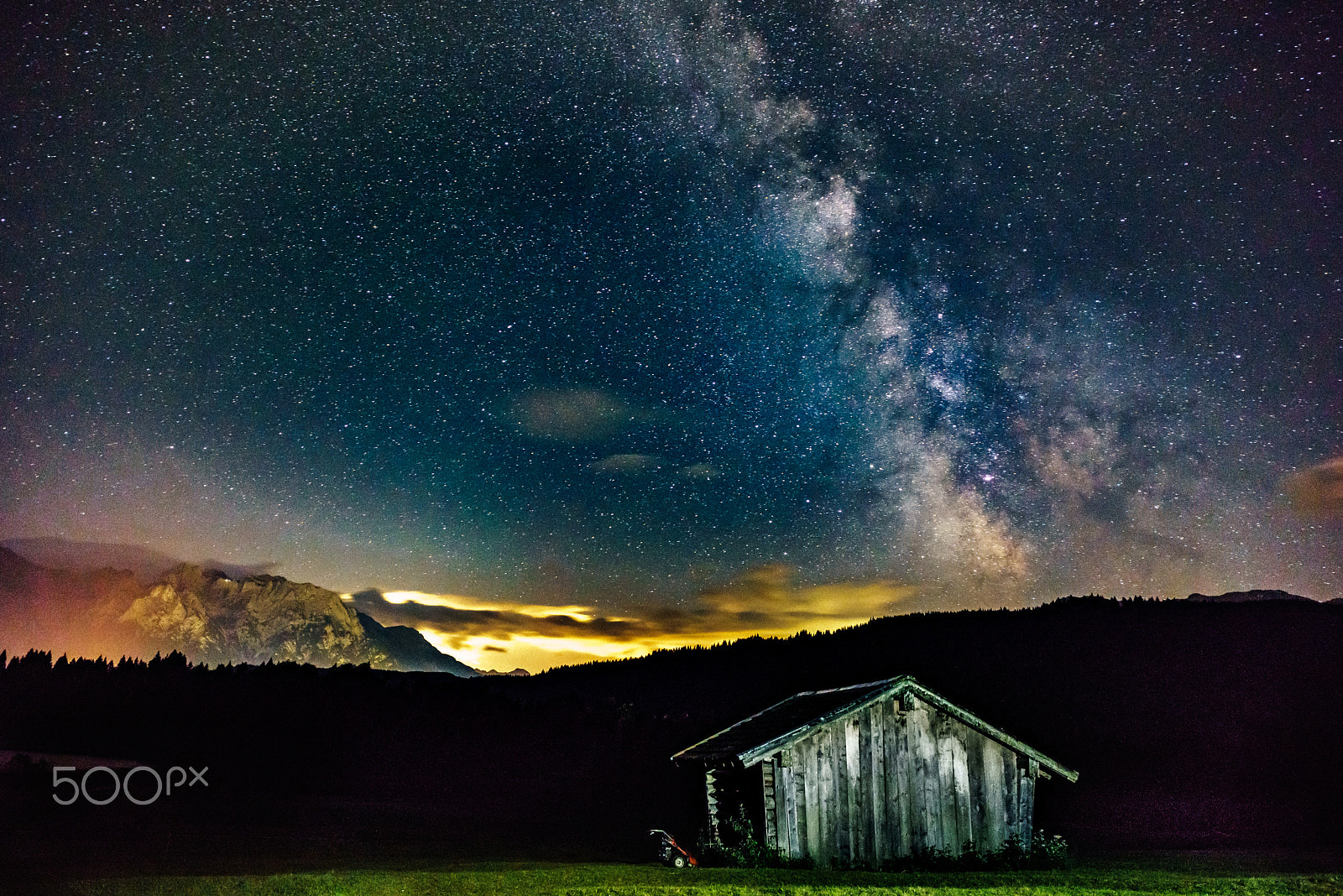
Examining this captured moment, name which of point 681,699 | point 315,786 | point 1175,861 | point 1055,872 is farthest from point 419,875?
point 681,699

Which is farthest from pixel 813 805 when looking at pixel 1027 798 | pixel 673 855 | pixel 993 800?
pixel 1027 798

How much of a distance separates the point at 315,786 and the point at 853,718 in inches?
2566

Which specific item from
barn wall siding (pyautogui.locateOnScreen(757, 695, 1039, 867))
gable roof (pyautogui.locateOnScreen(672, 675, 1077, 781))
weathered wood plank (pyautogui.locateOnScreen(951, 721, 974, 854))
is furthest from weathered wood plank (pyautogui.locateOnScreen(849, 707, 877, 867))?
weathered wood plank (pyautogui.locateOnScreen(951, 721, 974, 854))

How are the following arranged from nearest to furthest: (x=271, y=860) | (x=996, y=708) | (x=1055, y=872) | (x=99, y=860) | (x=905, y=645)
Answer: (x=1055, y=872) → (x=99, y=860) → (x=271, y=860) → (x=996, y=708) → (x=905, y=645)

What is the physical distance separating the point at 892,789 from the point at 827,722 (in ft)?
8.08

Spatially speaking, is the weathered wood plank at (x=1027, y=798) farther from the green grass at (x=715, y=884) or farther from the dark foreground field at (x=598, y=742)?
the dark foreground field at (x=598, y=742)

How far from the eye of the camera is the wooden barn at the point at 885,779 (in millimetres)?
24031

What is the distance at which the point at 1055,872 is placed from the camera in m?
23.5

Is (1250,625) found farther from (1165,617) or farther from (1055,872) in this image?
(1055,872)

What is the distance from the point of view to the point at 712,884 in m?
19.3

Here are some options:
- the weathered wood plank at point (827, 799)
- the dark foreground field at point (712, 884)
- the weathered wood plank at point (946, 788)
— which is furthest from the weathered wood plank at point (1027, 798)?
the weathered wood plank at point (827, 799)

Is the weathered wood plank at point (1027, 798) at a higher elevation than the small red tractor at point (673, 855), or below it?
higher

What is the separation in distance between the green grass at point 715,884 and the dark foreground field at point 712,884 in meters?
0.02

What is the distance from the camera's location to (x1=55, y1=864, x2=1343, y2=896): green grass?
18.5 meters
